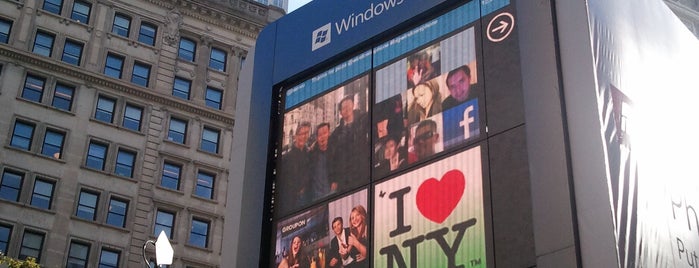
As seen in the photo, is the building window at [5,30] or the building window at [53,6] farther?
the building window at [53,6]

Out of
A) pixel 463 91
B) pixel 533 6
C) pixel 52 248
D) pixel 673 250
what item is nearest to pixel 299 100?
pixel 463 91

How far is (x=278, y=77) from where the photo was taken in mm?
25047

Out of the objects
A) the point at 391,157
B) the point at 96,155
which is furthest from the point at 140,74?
the point at 391,157

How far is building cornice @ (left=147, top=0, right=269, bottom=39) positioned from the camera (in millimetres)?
58281

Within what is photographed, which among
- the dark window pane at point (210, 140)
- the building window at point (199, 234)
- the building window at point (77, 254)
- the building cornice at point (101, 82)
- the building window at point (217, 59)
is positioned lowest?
the building window at point (77, 254)

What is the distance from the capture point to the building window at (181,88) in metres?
56.7

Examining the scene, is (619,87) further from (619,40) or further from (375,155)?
(375,155)

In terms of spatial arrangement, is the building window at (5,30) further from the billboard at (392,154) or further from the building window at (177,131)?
the billboard at (392,154)

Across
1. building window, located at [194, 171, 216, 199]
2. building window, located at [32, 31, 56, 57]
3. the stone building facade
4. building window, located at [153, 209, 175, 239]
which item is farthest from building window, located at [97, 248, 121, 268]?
building window, located at [32, 31, 56, 57]

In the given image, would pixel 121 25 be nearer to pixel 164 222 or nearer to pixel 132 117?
pixel 132 117

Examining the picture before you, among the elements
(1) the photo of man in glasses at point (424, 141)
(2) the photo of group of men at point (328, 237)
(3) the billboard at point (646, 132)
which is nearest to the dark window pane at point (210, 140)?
(2) the photo of group of men at point (328, 237)

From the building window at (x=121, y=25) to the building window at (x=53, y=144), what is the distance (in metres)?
7.29

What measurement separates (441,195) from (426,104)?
2.14 m

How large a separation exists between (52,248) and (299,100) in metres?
28.2
